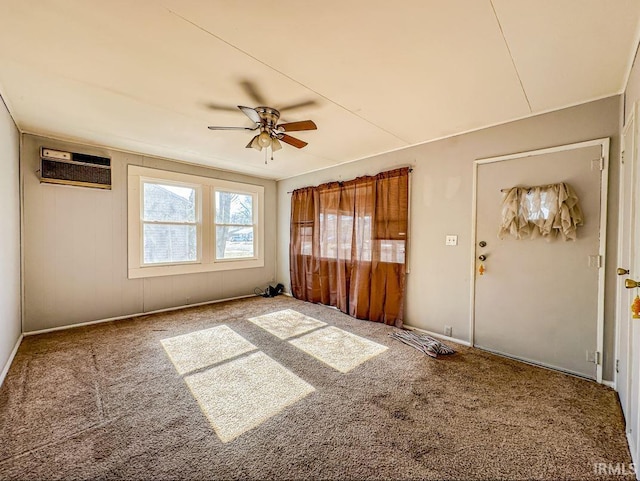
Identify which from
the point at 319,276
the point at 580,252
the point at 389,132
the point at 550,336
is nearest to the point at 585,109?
the point at 580,252

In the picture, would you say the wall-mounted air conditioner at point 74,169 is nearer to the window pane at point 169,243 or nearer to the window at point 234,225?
the window pane at point 169,243

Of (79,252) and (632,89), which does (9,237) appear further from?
(632,89)

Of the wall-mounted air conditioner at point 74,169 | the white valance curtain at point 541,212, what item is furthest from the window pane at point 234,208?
the white valance curtain at point 541,212

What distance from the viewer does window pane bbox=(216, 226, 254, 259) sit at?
16.6 feet

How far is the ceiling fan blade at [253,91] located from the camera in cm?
222

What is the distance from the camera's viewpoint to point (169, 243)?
446 cm

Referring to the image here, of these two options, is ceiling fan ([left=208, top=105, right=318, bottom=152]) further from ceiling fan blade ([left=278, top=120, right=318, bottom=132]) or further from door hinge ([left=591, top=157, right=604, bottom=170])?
door hinge ([left=591, top=157, right=604, bottom=170])

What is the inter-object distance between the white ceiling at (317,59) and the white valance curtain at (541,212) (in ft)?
2.61

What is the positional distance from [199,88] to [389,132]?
2087 mm

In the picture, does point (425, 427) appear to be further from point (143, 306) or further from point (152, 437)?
point (143, 306)

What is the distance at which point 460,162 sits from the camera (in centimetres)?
321

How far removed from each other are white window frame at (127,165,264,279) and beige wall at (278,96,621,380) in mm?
2648

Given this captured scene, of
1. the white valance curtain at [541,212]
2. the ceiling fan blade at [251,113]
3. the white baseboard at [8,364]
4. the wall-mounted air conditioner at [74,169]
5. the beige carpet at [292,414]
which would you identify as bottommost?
the beige carpet at [292,414]

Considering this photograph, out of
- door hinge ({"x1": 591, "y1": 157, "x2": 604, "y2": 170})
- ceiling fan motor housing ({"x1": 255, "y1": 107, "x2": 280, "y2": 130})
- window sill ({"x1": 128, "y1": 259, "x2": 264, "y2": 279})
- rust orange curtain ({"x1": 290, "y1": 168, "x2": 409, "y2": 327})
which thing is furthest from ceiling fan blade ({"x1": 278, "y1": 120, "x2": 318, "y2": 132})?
window sill ({"x1": 128, "y1": 259, "x2": 264, "y2": 279})
